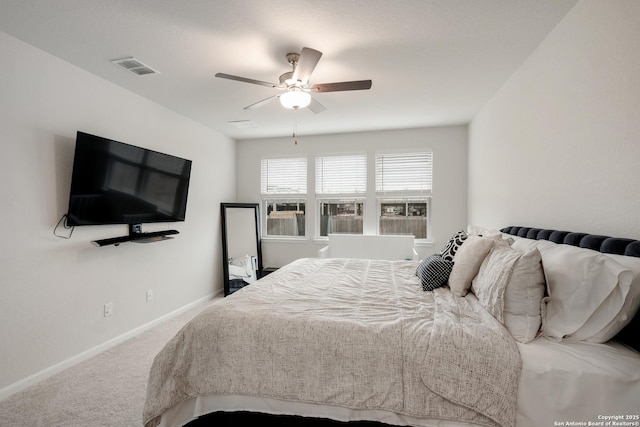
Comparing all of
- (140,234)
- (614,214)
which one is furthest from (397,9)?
(140,234)

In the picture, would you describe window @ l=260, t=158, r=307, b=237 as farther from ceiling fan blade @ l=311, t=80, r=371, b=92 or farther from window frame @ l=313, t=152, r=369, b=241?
ceiling fan blade @ l=311, t=80, r=371, b=92

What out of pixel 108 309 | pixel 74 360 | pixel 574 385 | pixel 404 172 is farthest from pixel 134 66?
pixel 404 172

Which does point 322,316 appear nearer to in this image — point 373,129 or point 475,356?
point 475,356

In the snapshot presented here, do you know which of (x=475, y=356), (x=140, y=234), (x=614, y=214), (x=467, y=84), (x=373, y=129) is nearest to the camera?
(x=475, y=356)

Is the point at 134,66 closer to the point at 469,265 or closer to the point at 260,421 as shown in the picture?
the point at 260,421

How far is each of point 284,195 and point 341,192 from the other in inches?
38.8

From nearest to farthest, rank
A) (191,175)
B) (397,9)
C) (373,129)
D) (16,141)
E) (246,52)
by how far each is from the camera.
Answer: (397,9), (16,141), (246,52), (191,175), (373,129)

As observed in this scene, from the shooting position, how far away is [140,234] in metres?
3.03

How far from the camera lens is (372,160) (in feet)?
14.8

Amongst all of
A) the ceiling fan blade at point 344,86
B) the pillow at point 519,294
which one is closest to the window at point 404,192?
the ceiling fan blade at point 344,86

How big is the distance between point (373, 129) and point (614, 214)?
3264mm

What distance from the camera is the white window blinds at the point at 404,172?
14.4ft

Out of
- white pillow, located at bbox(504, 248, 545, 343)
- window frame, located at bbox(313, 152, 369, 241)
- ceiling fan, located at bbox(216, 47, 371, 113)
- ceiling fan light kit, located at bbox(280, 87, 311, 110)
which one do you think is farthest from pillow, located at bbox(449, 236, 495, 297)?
window frame, located at bbox(313, 152, 369, 241)

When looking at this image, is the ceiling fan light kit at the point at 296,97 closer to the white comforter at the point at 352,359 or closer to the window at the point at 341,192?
the white comforter at the point at 352,359
